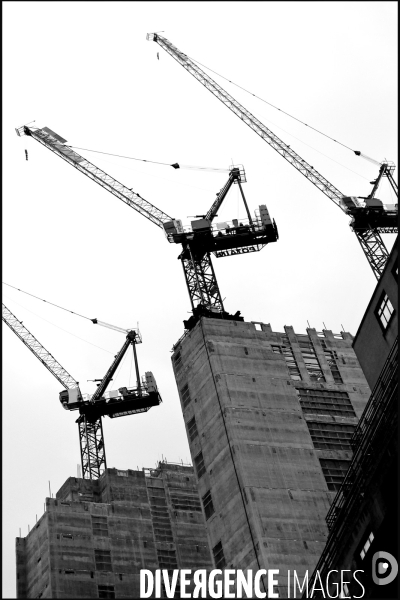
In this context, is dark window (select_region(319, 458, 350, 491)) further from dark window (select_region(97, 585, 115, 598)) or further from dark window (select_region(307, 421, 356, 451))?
dark window (select_region(97, 585, 115, 598))

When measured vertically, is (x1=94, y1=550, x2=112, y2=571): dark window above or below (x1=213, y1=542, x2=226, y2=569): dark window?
above

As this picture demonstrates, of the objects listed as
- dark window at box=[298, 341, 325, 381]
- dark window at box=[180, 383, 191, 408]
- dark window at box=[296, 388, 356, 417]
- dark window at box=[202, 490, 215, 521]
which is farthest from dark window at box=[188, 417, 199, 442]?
dark window at box=[298, 341, 325, 381]

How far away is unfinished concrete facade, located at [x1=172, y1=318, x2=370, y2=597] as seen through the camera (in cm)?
10369

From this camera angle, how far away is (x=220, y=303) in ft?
441

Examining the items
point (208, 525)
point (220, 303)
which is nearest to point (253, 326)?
point (220, 303)

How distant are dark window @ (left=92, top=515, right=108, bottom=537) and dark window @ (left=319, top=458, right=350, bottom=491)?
116ft

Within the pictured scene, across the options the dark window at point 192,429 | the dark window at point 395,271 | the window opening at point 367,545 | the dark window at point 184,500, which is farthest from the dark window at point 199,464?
the dark window at point 395,271

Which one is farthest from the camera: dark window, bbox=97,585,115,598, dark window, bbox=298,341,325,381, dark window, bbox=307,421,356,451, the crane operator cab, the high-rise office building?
the crane operator cab

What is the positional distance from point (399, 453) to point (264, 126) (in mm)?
116454

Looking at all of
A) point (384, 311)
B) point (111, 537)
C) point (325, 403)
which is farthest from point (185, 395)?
point (384, 311)

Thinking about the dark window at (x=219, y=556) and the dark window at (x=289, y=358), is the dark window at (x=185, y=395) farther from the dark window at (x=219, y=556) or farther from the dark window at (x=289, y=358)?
the dark window at (x=219, y=556)

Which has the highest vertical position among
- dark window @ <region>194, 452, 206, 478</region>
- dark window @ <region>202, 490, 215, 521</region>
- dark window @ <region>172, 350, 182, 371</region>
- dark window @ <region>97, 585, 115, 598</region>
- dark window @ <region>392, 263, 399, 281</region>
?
dark window @ <region>172, 350, 182, 371</region>

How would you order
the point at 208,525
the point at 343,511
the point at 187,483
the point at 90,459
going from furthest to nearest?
the point at 90,459, the point at 187,483, the point at 208,525, the point at 343,511

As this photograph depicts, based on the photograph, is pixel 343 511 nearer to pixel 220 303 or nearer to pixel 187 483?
pixel 220 303
